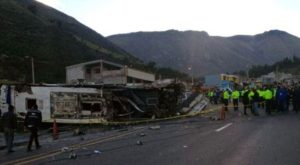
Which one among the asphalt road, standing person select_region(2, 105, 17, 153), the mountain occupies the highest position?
the mountain

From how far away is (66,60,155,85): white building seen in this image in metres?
55.8

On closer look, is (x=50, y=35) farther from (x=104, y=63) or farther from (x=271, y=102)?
(x=271, y=102)

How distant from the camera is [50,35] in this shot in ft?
329

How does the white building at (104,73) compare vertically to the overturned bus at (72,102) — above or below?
above

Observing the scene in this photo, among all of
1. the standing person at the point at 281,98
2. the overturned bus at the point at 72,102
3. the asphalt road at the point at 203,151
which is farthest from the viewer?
the standing person at the point at 281,98

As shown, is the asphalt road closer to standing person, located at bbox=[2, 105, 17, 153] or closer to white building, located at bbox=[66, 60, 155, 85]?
standing person, located at bbox=[2, 105, 17, 153]

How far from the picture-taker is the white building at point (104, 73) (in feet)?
183

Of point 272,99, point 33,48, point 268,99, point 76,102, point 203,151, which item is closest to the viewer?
point 203,151

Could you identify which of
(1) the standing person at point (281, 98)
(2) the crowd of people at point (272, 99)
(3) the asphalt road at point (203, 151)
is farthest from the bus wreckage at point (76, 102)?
(3) the asphalt road at point (203, 151)

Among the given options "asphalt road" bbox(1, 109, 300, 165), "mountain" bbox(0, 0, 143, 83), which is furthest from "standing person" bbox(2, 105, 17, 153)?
"mountain" bbox(0, 0, 143, 83)

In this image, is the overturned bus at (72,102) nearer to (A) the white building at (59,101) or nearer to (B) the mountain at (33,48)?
(A) the white building at (59,101)

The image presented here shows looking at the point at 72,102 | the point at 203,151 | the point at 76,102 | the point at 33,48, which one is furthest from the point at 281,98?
the point at 33,48

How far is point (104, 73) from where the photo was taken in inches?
2258

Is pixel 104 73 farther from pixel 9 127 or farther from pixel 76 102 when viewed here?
pixel 9 127
